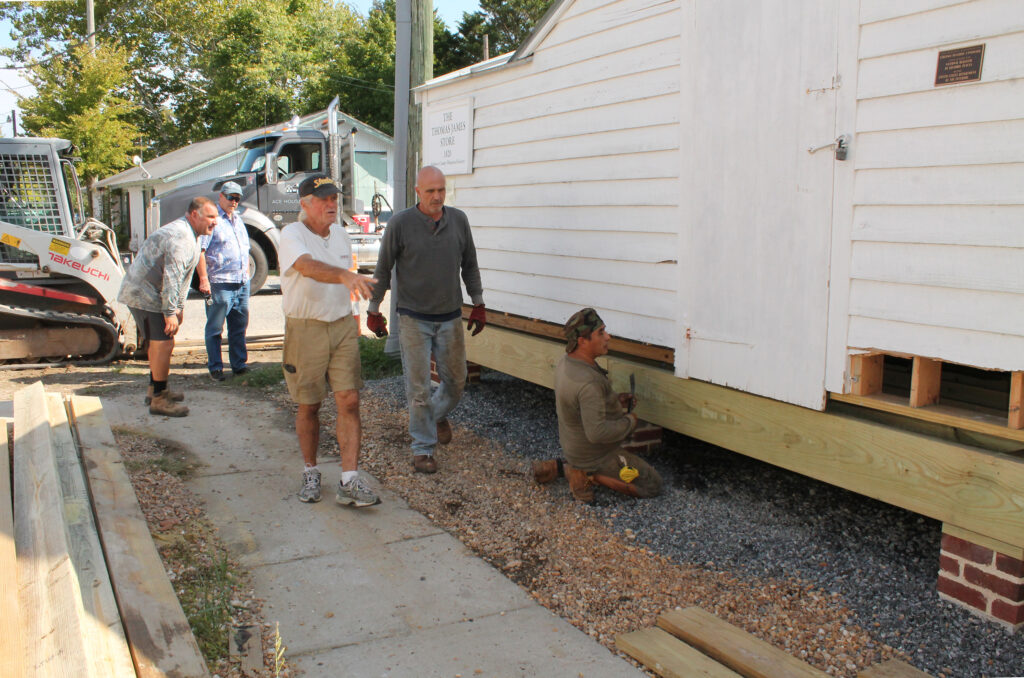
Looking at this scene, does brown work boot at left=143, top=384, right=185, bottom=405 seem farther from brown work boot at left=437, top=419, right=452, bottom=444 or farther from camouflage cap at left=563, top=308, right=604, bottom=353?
camouflage cap at left=563, top=308, right=604, bottom=353

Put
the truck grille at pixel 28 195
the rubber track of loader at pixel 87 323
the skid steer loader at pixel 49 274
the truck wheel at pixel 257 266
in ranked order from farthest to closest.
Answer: the truck wheel at pixel 257 266, the truck grille at pixel 28 195, the skid steer loader at pixel 49 274, the rubber track of loader at pixel 87 323

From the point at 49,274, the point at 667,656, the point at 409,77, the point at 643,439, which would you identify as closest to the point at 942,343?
the point at 667,656

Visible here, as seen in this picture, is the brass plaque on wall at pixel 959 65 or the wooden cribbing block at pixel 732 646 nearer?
the wooden cribbing block at pixel 732 646

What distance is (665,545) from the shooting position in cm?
404

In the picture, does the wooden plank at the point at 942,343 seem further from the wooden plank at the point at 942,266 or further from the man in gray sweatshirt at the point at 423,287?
the man in gray sweatshirt at the point at 423,287

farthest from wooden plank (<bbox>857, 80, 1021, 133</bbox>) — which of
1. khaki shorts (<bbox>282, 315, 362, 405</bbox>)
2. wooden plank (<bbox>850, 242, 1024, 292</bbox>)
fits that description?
khaki shorts (<bbox>282, 315, 362, 405</bbox>)

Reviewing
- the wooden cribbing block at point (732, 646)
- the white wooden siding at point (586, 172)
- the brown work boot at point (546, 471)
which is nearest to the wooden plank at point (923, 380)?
the wooden cribbing block at point (732, 646)

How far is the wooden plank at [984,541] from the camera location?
305 cm

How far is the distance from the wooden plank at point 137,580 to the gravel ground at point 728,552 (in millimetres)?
1458

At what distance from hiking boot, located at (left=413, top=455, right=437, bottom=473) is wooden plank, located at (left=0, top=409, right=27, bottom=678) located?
2.19 m

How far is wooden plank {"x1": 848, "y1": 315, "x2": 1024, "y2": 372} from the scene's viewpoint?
9.97 feet

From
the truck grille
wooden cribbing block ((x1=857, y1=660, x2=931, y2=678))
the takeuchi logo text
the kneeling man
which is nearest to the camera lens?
wooden cribbing block ((x1=857, y1=660, x2=931, y2=678))

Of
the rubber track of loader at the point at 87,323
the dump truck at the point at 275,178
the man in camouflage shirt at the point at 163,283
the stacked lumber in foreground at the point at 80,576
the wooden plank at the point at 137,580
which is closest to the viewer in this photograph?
the stacked lumber in foreground at the point at 80,576

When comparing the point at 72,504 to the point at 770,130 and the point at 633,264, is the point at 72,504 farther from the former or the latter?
the point at 770,130
